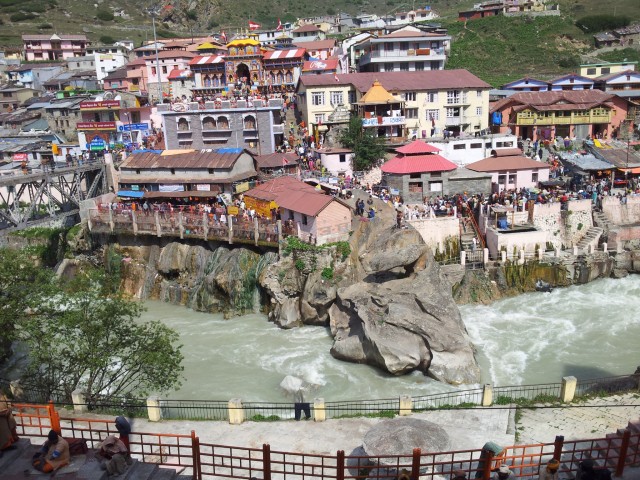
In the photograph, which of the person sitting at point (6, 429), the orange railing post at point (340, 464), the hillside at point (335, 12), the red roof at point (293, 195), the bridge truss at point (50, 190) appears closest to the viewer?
the orange railing post at point (340, 464)

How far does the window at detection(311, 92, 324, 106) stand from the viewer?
2014 inches

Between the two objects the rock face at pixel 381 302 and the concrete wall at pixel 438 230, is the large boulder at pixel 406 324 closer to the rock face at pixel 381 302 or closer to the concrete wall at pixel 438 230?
the rock face at pixel 381 302

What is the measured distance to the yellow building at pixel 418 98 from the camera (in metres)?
51.1

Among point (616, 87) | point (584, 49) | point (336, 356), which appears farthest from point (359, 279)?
point (584, 49)

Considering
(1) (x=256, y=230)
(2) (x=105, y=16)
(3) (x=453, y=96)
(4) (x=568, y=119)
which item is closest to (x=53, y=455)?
(1) (x=256, y=230)

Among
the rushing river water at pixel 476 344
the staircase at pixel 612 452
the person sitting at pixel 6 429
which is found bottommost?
the rushing river water at pixel 476 344

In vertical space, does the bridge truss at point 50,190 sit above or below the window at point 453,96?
below

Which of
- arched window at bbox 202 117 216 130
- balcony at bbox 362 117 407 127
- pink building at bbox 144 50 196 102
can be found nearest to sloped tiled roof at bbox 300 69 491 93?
balcony at bbox 362 117 407 127

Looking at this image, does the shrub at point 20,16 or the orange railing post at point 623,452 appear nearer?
the orange railing post at point 623,452

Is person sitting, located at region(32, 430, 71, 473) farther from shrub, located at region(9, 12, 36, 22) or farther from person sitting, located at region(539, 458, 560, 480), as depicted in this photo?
shrub, located at region(9, 12, 36, 22)

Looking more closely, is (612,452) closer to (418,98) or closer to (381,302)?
(381,302)

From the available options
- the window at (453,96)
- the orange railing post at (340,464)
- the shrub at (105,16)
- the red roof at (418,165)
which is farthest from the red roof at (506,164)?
the shrub at (105,16)

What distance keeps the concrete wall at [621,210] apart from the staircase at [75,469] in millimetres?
35764

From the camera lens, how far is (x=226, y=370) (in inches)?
1038
